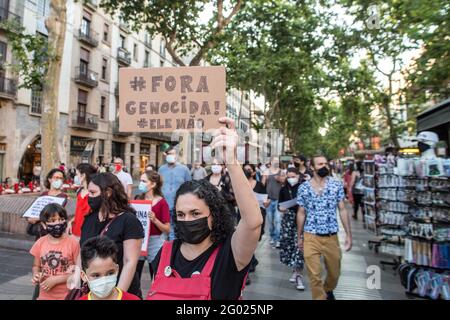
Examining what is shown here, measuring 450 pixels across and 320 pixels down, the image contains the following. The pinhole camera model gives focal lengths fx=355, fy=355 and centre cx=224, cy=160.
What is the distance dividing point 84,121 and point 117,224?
83.3 ft

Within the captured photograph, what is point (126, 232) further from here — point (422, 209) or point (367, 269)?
point (367, 269)

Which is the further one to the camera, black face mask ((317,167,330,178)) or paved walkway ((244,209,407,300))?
paved walkway ((244,209,407,300))

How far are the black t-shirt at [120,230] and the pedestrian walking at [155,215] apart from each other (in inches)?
42.5

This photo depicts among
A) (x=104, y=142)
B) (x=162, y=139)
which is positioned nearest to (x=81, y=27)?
(x=104, y=142)

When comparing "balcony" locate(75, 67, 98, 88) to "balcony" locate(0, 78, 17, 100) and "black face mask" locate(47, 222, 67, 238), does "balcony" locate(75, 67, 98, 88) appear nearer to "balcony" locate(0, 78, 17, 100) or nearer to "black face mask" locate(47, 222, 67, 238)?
"balcony" locate(0, 78, 17, 100)

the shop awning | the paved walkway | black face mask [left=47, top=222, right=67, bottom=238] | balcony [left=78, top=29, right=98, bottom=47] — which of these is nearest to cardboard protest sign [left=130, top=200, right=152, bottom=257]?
black face mask [left=47, top=222, right=67, bottom=238]

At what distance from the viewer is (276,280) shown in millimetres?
5465

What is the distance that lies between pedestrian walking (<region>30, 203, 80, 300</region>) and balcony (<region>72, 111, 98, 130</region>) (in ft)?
77.4

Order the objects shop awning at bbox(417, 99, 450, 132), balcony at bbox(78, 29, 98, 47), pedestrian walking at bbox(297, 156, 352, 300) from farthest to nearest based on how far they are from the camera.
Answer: balcony at bbox(78, 29, 98, 47), shop awning at bbox(417, 99, 450, 132), pedestrian walking at bbox(297, 156, 352, 300)

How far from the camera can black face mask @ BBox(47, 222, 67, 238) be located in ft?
9.61

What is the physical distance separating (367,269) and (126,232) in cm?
488

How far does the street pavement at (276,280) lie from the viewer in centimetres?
474

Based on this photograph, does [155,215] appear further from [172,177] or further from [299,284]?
[299,284]
